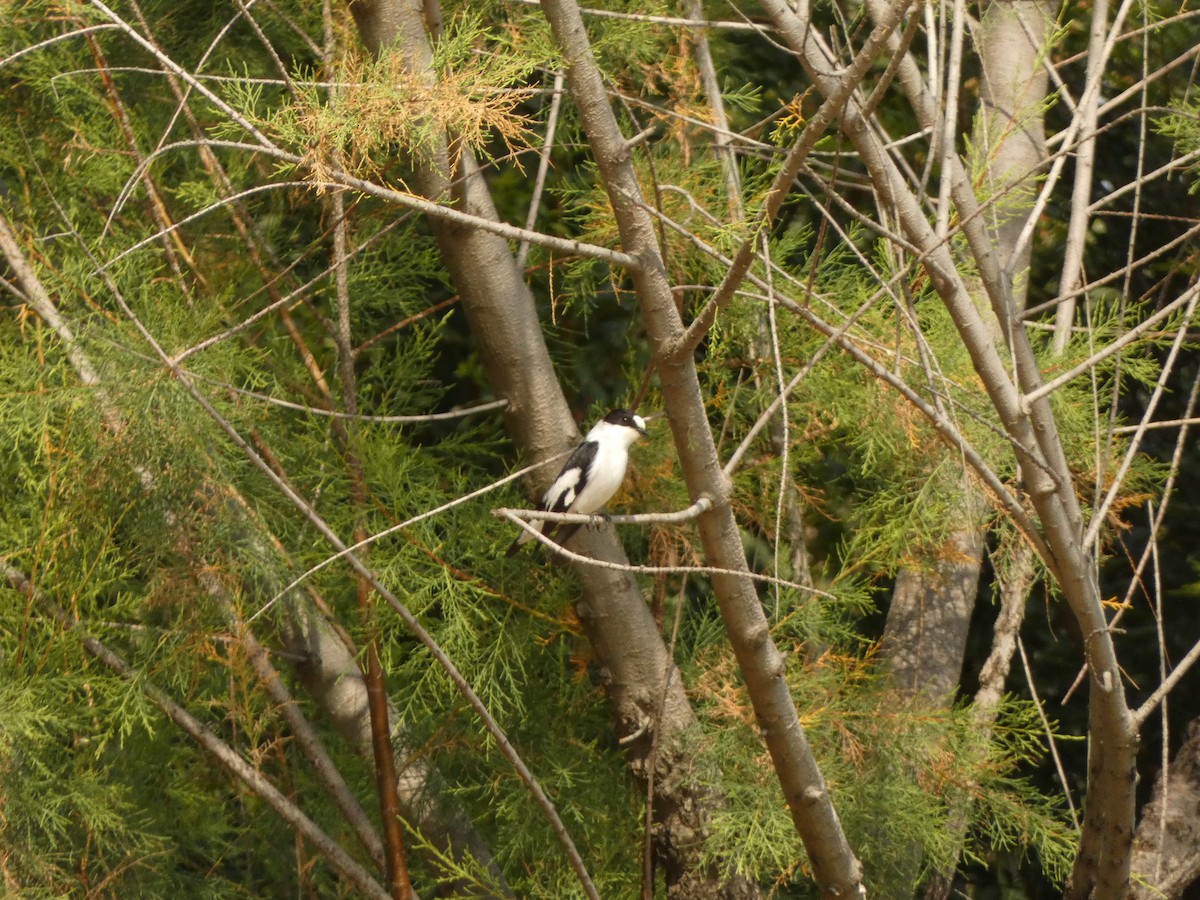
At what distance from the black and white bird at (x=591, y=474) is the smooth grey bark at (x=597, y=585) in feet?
0.13

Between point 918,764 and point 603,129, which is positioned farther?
point 918,764

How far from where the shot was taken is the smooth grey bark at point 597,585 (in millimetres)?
1868

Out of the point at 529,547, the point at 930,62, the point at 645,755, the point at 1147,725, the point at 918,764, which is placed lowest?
the point at 1147,725

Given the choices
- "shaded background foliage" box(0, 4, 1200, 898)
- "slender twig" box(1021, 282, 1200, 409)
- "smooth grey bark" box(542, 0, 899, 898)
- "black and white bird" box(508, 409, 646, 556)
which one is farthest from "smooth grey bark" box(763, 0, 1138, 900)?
"black and white bird" box(508, 409, 646, 556)

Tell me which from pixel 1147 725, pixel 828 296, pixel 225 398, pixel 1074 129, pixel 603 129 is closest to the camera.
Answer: pixel 603 129

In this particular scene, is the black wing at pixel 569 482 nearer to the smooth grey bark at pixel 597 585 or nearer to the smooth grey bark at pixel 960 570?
the smooth grey bark at pixel 597 585

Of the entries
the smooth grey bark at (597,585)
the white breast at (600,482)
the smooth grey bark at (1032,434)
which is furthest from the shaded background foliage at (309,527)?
the smooth grey bark at (1032,434)

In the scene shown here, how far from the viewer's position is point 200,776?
2.12 meters

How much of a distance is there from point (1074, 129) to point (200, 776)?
1.69 meters

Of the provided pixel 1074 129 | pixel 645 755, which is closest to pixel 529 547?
pixel 645 755

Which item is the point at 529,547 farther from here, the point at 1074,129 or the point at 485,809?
the point at 1074,129

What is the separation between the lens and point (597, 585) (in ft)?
6.23

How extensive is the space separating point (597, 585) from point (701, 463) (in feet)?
1.96

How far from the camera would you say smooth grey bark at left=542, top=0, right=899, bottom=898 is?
1.29m
